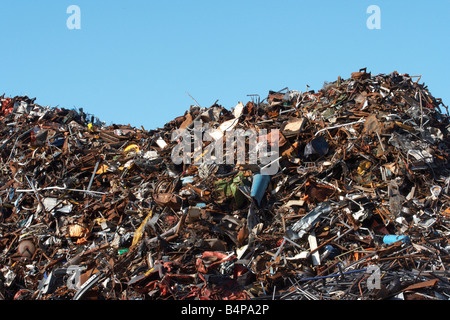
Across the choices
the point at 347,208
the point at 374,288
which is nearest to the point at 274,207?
the point at 347,208

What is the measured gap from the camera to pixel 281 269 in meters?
6.86

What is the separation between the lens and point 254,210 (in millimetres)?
8102

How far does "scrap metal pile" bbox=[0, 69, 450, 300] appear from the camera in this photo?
6.80 meters

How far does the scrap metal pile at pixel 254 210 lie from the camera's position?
6.80 meters

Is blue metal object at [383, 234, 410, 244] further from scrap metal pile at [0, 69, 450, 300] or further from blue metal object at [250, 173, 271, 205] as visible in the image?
blue metal object at [250, 173, 271, 205]

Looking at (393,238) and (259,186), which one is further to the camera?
(259,186)

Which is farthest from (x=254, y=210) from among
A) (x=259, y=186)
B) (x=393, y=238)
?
(x=393, y=238)

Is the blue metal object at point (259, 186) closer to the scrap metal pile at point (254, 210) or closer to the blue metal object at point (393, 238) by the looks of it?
the scrap metal pile at point (254, 210)

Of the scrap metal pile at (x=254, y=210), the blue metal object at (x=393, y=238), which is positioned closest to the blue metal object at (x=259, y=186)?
the scrap metal pile at (x=254, y=210)

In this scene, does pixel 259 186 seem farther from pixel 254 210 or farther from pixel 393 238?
pixel 393 238

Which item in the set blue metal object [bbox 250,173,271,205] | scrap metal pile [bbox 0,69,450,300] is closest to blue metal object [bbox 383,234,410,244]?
scrap metal pile [bbox 0,69,450,300]

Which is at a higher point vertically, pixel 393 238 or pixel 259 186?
pixel 259 186
